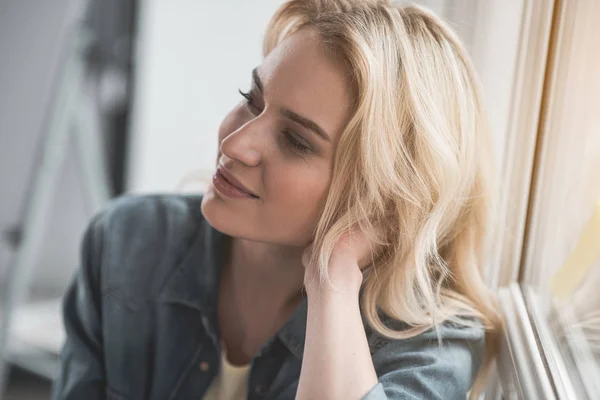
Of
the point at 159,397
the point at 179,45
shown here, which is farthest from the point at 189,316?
the point at 179,45

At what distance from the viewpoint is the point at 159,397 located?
1.30 m

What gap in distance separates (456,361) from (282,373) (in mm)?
262

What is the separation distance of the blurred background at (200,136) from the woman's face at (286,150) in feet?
0.98

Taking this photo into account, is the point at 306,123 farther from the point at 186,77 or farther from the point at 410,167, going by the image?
the point at 186,77

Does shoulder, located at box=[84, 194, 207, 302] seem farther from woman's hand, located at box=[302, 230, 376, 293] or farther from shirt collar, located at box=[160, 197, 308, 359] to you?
woman's hand, located at box=[302, 230, 376, 293]

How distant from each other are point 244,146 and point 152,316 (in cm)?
39

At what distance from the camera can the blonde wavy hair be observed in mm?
1084

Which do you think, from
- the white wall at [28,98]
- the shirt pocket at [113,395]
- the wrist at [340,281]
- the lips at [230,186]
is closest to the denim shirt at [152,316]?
the shirt pocket at [113,395]

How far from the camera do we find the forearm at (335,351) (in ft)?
3.38

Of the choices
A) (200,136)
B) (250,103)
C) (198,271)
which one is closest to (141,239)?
A: (198,271)

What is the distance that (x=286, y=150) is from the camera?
1101mm

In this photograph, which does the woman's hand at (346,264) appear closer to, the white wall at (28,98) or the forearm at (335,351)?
the forearm at (335,351)

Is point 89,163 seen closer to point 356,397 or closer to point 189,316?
point 189,316

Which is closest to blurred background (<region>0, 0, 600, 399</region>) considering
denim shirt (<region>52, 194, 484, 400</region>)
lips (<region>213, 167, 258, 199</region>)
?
denim shirt (<region>52, 194, 484, 400</region>)
